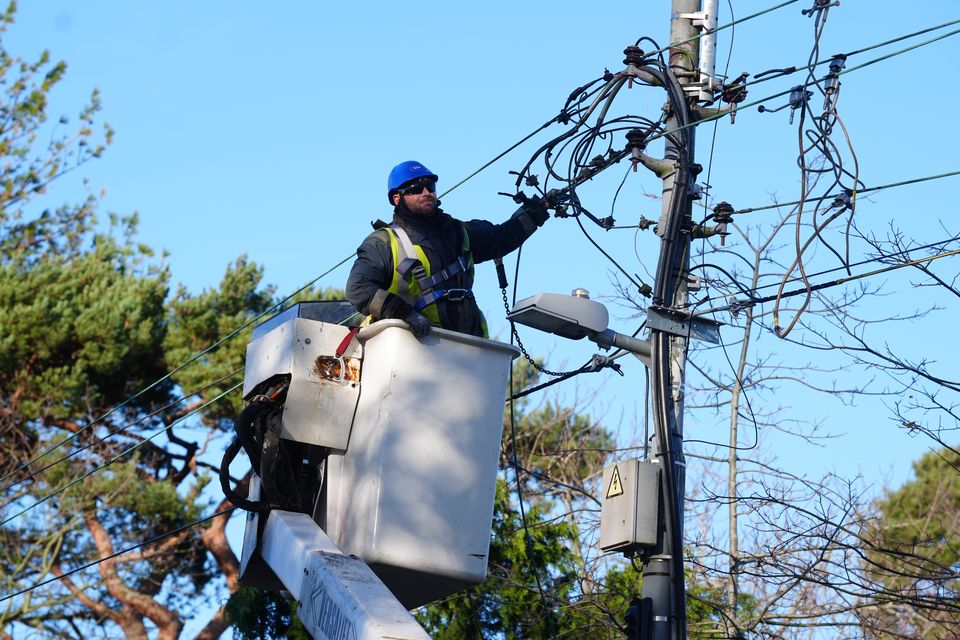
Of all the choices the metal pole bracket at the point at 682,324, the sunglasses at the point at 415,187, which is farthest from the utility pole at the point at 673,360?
the sunglasses at the point at 415,187

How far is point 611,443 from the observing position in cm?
2006

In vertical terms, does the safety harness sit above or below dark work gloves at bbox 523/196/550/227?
below

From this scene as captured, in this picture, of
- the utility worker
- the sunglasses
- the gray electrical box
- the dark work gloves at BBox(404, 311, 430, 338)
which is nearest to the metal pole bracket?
the gray electrical box

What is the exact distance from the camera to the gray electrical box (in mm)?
6812

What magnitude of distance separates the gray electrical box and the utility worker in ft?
3.92

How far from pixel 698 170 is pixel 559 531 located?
20.3ft

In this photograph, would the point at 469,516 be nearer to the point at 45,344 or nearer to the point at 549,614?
the point at 549,614

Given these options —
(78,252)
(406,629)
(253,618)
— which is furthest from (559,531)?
(78,252)

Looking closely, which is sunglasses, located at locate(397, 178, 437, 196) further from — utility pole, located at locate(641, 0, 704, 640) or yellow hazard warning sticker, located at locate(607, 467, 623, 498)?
yellow hazard warning sticker, located at locate(607, 467, 623, 498)

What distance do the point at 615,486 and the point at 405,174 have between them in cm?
211

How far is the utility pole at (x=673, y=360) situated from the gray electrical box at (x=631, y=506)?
0.06 m

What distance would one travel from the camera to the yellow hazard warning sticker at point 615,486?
6.95 metres

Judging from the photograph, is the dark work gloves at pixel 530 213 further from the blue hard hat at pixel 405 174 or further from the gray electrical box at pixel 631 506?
the gray electrical box at pixel 631 506

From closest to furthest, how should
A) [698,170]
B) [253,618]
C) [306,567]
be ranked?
1. [306,567]
2. [698,170]
3. [253,618]
